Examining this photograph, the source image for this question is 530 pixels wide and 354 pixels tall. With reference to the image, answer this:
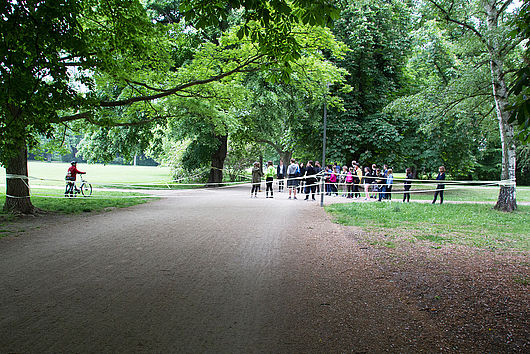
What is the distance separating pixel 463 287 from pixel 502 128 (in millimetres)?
11780

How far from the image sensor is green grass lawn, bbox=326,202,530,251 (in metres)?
8.20

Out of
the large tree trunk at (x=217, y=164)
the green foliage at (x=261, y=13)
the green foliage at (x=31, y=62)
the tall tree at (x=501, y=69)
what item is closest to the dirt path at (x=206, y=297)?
the green foliage at (x=31, y=62)

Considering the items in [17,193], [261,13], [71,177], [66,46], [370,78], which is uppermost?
[370,78]

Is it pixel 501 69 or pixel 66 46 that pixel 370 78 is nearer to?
pixel 501 69

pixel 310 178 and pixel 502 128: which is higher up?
pixel 502 128

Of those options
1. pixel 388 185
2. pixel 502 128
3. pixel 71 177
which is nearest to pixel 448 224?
pixel 502 128

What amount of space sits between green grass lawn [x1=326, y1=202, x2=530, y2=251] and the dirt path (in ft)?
6.54

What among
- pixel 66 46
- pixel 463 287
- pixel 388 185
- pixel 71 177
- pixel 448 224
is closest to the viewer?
pixel 463 287

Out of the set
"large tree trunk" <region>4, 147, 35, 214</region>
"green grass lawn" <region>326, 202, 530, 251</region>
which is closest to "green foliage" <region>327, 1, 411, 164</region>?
"green grass lawn" <region>326, 202, 530, 251</region>

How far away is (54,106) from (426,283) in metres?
7.13

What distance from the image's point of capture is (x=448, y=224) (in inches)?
409

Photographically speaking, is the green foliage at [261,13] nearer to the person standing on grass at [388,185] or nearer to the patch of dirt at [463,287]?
the patch of dirt at [463,287]

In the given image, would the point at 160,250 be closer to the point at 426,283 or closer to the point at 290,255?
the point at 290,255

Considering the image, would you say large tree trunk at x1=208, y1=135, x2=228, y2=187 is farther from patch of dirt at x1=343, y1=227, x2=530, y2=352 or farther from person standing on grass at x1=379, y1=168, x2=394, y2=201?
patch of dirt at x1=343, y1=227, x2=530, y2=352
